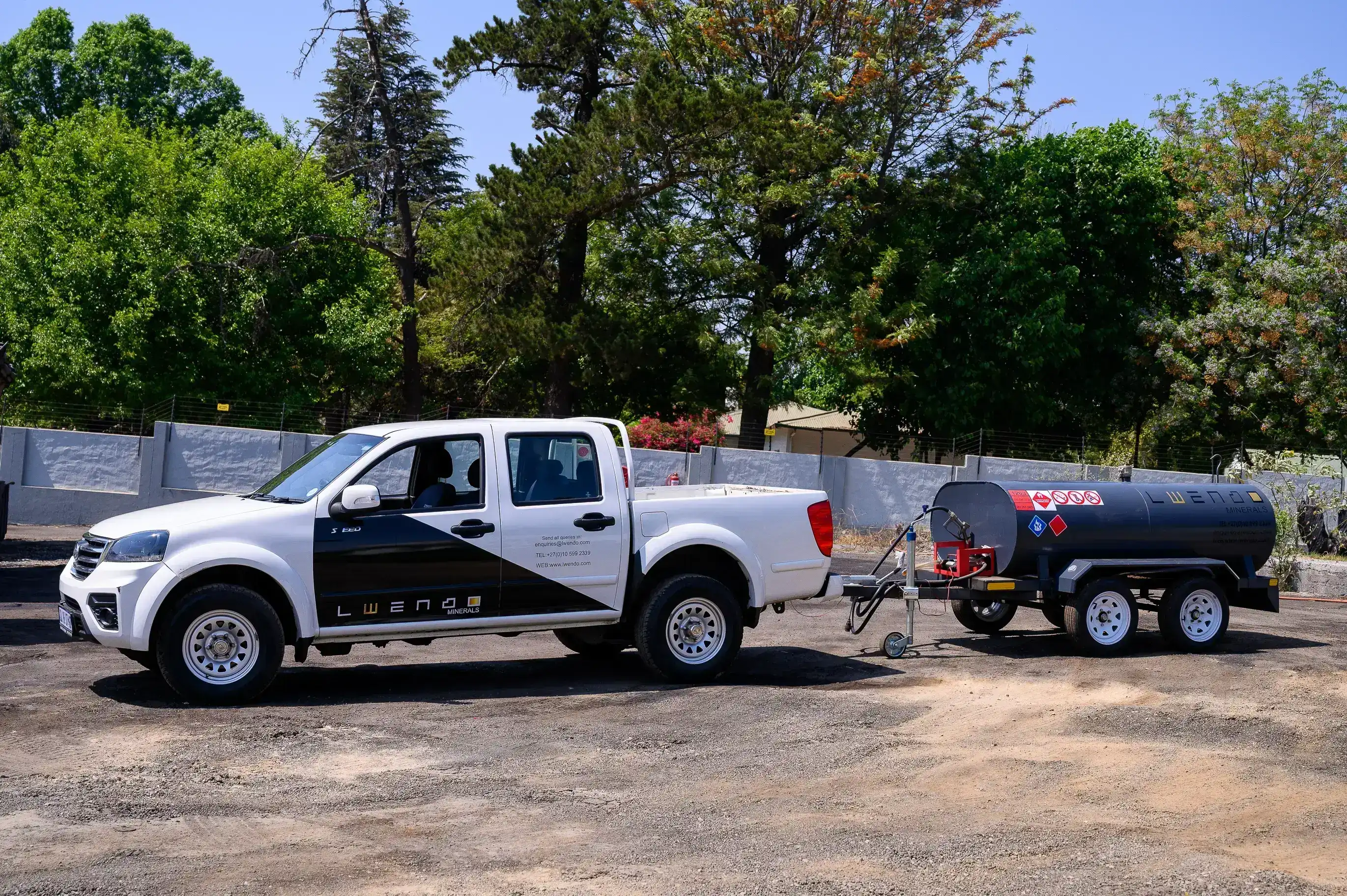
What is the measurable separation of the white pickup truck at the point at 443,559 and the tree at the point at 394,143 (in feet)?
76.4

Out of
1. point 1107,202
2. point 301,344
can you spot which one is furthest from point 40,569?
point 1107,202

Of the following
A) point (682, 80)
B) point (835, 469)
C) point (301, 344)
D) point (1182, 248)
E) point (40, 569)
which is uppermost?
point (682, 80)

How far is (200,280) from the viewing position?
3319 cm

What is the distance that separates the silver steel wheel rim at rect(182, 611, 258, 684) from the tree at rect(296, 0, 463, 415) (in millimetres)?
24009

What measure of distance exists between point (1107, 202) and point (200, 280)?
24242 mm

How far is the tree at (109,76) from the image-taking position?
56.8m

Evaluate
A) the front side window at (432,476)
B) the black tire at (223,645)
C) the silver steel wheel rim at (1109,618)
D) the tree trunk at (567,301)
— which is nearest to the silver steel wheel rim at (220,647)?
the black tire at (223,645)

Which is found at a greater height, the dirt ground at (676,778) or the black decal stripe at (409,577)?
the black decal stripe at (409,577)

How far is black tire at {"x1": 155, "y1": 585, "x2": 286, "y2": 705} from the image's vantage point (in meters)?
9.05

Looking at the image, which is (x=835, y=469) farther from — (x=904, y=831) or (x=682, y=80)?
(x=904, y=831)

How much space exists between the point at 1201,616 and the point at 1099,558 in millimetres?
1307

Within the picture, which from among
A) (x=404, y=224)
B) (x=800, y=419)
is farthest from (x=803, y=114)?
(x=800, y=419)

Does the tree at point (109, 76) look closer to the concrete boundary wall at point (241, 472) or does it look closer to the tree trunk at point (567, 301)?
the tree trunk at point (567, 301)

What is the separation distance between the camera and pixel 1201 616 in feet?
41.9
